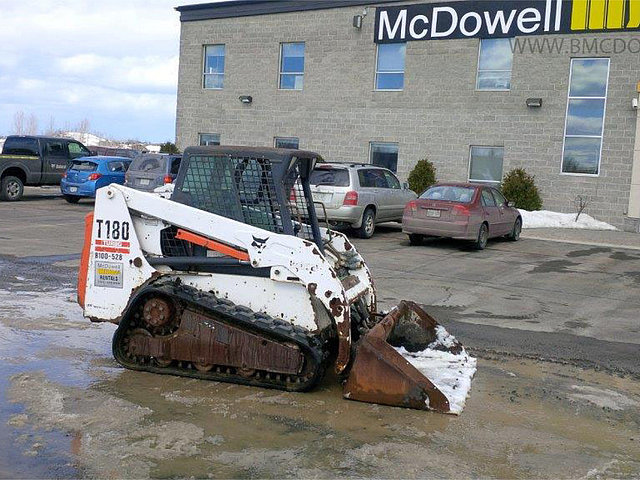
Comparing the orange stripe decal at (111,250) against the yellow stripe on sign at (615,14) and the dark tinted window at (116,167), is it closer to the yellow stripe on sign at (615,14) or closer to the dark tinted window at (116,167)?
the dark tinted window at (116,167)

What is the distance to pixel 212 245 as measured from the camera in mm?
6285

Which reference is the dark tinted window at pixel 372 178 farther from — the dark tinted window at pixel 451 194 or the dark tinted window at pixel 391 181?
the dark tinted window at pixel 451 194

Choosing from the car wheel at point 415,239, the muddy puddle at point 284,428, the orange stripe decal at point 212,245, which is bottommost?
the muddy puddle at point 284,428

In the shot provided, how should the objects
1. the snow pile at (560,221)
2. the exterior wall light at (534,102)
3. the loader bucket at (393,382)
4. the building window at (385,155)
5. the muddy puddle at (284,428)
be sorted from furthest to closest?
the building window at (385,155) < the exterior wall light at (534,102) < the snow pile at (560,221) < the loader bucket at (393,382) < the muddy puddle at (284,428)

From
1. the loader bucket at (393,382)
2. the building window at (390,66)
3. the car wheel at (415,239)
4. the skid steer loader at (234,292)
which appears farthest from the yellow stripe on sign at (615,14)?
the loader bucket at (393,382)

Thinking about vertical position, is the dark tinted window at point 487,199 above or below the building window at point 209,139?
below

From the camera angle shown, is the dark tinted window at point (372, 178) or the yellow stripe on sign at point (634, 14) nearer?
the dark tinted window at point (372, 178)

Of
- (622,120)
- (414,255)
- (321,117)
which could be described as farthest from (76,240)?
(622,120)

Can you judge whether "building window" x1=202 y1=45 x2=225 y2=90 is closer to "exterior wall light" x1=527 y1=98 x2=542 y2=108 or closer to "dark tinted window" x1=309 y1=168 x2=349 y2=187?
"exterior wall light" x1=527 y1=98 x2=542 y2=108

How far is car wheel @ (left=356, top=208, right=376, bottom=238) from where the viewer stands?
1786 centimetres

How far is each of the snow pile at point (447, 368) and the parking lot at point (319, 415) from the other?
0.42 feet

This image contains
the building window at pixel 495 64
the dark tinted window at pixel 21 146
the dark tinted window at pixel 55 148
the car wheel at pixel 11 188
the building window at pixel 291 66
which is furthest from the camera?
the building window at pixel 291 66

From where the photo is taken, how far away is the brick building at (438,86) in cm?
2278

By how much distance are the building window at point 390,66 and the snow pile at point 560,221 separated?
6743 mm
